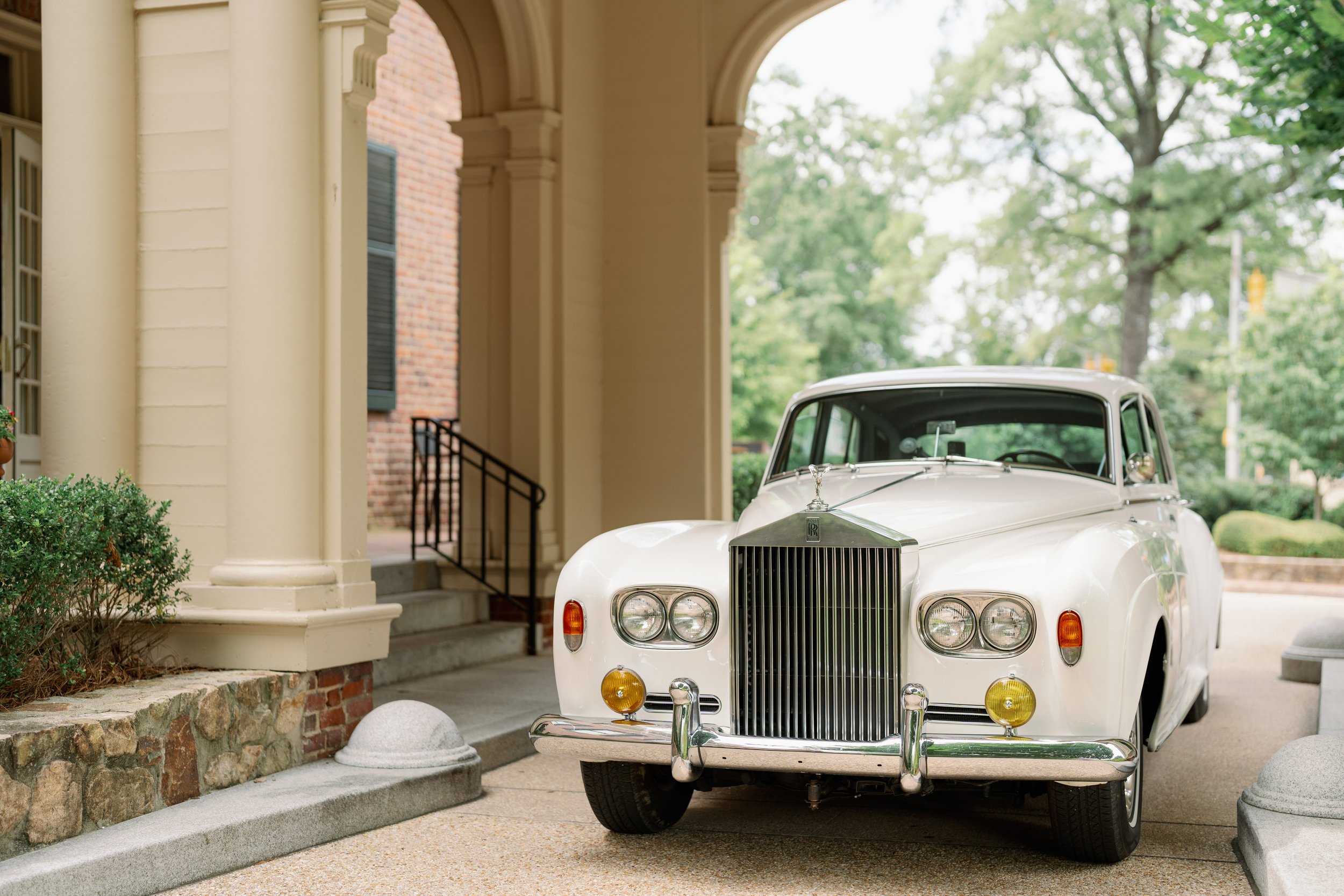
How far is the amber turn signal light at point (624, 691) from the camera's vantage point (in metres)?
4.56

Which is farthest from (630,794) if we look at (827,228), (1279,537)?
(827,228)

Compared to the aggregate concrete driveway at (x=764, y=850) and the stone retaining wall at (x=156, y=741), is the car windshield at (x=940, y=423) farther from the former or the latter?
the stone retaining wall at (x=156, y=741)

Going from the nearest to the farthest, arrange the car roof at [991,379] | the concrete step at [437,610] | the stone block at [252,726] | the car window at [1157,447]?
the stone block at [252,726], the car roof at [991,379], the car window at [1157,447], the concrete step at [437,610]

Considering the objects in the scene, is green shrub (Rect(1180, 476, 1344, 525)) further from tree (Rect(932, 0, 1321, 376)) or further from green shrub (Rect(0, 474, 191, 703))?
green shrub (Rect(0, 474, 191, 703))

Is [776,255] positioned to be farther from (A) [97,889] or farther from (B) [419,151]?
(A) [97,889]

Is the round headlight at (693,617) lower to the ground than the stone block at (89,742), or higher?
higher

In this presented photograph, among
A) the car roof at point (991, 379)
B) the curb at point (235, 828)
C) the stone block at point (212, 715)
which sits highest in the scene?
the car roof at point (991, 379)

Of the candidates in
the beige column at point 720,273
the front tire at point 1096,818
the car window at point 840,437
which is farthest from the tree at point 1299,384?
the front tire at point 1096,818

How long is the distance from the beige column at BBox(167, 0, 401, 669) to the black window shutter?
325 inches

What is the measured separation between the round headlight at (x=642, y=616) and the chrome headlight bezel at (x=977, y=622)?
91 centimetres

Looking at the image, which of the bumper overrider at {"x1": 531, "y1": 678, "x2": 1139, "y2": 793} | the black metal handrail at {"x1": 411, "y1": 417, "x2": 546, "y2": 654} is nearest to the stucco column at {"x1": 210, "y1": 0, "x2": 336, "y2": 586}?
the bumper overrider at {"x1": 531, "y1": 678, "x2": 1139, "y2": 793}

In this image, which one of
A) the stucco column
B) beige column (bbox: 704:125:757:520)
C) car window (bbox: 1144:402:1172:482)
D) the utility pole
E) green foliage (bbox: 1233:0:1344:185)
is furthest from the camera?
the utility pole

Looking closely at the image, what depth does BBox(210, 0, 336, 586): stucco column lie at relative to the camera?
19.0 ft

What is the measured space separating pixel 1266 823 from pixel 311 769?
3.74 m
